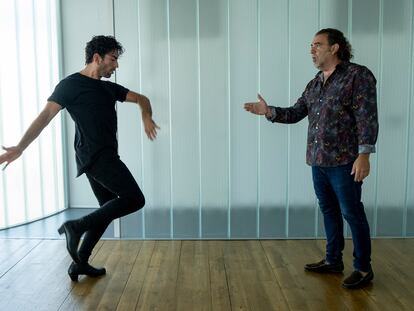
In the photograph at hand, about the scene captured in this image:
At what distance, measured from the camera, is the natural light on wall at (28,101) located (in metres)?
4.28

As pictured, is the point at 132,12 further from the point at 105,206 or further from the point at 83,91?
the point at 105,206

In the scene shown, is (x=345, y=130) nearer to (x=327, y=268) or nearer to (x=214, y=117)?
(x=327, y=268)

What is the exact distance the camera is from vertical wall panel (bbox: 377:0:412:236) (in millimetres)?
3742

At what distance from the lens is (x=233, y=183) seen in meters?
3.90

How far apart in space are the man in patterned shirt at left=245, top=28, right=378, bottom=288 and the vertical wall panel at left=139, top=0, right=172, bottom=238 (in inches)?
51.0

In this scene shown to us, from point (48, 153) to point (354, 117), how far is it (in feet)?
9.87

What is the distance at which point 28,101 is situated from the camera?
14.6 ft

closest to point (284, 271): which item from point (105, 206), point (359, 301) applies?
point (359, 301)

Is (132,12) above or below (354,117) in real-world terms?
above

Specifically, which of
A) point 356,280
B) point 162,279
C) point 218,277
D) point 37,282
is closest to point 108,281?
point 162,279

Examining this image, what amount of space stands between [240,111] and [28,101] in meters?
1.96

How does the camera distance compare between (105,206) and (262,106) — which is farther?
(262,106)

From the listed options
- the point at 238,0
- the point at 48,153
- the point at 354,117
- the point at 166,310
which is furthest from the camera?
the point at 48,153

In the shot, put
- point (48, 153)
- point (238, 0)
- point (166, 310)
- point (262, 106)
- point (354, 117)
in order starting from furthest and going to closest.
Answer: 1. point (48, 153)
2. point (238, 0)
3. point (262, 106)
4. point (354, 117)
5. point (166, 310)
